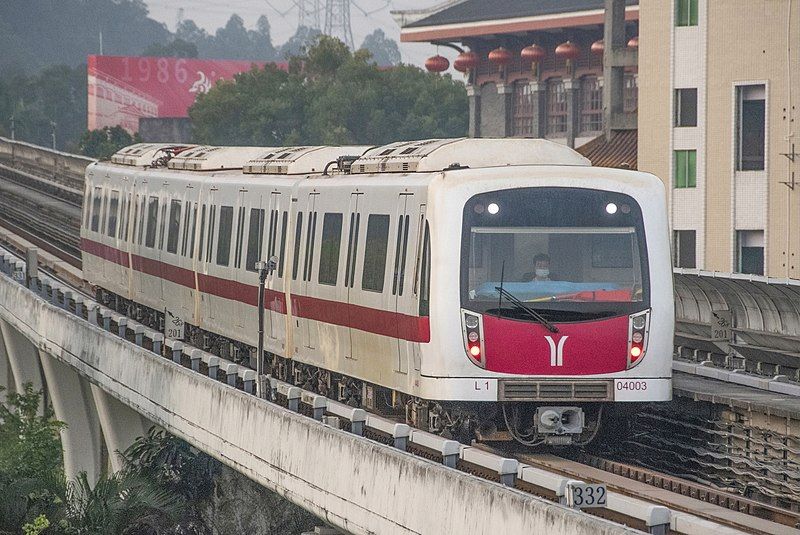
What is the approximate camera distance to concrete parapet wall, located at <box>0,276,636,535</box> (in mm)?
14547

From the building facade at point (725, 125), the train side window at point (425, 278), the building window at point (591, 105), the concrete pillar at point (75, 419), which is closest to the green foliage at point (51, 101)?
the building window at point (591, 105)

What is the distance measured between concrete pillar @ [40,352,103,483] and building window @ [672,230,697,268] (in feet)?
51.5

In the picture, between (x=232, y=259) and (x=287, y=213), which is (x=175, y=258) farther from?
(x=287, y=213)

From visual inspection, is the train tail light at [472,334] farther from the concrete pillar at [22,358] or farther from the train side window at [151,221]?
the concrete pillar at [22,358]

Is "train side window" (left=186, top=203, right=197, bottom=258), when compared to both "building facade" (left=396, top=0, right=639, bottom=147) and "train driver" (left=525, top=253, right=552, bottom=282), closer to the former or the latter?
"train driver" (left=525, top=253, right=552, bottom=282)

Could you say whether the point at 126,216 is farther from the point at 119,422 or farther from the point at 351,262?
the point at 351,262

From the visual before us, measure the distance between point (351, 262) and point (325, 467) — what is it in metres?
3.81

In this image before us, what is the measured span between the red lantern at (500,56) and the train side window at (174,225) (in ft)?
197

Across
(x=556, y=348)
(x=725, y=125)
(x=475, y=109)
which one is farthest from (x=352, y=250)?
(x=475, y=109)

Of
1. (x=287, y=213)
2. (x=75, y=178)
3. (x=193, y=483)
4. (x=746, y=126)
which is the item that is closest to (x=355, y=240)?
(x=287, y=213)

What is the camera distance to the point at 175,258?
3203 cm

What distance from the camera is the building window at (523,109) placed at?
9312cm

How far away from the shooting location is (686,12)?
48.6 meters

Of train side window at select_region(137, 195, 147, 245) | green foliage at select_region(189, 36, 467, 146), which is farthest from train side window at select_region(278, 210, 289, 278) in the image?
green foliage at select_region(189, 36, 467, 146)
